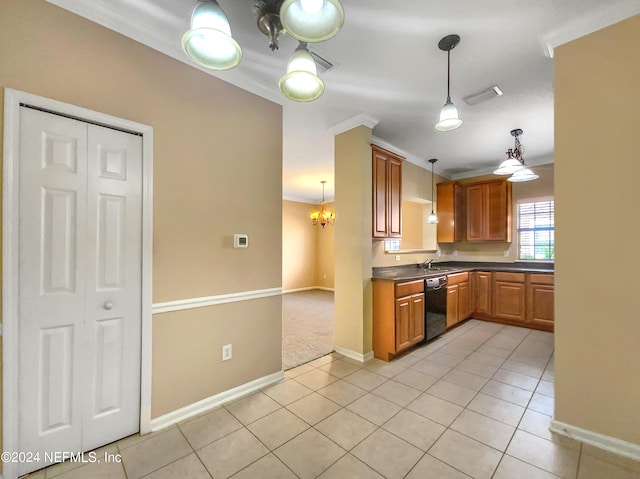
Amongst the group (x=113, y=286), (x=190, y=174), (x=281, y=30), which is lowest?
(x=113, y=286)

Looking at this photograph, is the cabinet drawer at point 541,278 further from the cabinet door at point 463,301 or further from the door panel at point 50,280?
the door panel at point 50,280

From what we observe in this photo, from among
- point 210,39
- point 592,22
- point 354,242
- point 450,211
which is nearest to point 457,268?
point 450,211

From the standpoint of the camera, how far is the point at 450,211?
16.4ft

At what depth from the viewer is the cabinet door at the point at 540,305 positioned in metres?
4.00

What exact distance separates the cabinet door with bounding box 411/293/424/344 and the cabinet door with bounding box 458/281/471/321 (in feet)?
4.27

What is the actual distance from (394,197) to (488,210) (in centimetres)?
245

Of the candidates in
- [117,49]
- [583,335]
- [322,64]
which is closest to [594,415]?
[583,335]

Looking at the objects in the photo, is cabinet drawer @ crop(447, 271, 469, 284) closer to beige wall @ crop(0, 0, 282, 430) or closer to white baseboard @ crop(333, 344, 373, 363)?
white baseboard @ crop(333, 344, 373, 363)

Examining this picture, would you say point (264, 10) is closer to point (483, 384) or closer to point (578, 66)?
point (578, 66)

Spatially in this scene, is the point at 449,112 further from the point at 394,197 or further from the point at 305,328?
the point at 305,328

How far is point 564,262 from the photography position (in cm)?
187

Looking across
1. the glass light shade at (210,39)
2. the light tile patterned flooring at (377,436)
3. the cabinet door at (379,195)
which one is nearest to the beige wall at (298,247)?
the cabinet door at (379,195)

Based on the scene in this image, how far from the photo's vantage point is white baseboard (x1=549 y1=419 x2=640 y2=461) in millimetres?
1634

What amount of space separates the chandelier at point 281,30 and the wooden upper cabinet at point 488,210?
181 inches
